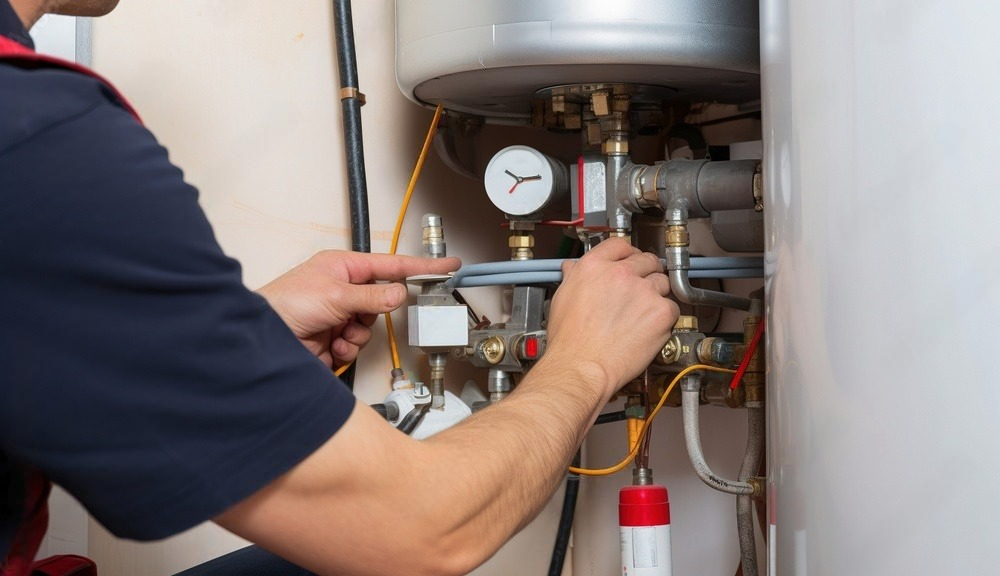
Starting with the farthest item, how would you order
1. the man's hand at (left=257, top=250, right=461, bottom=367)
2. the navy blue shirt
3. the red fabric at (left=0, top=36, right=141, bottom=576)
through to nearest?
the man's hand at (left=257, top=250, right=461, bottom=367)
the red fabric at (left=0, top=36, right=141, bottom=576)
the navy blue shirt

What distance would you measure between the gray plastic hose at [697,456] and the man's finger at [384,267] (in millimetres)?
267

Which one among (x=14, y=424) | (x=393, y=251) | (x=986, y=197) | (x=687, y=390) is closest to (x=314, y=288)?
(x=393, y=251)

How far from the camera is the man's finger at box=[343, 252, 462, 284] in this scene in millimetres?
926

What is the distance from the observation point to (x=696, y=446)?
85 cm

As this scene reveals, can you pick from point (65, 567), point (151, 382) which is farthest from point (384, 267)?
point (151, 382)

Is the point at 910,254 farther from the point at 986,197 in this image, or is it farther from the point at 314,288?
the point at 314,288

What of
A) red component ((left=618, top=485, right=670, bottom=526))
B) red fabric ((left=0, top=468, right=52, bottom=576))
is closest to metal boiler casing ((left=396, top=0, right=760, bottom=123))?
red component ((left=618, top=485, right=670, bottom=526))

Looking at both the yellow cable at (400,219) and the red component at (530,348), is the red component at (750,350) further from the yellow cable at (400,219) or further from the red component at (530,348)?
the yellow cable at (400,219)

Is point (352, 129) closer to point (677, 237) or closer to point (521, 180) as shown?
point (521, 180)

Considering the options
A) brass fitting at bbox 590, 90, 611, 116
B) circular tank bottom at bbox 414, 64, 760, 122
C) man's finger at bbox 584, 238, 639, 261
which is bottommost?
man's finger at bbox 584, 238, 639, 261

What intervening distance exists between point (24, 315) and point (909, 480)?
1.49 ft

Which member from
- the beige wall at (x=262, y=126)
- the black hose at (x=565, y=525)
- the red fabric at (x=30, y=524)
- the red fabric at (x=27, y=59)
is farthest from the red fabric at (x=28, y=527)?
the black hose at (x=565, y=525)

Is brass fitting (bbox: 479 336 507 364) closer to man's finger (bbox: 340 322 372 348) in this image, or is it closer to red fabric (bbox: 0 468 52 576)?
man's finger (bbox: 340 322 372 348)

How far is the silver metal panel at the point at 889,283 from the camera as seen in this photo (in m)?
0.49
